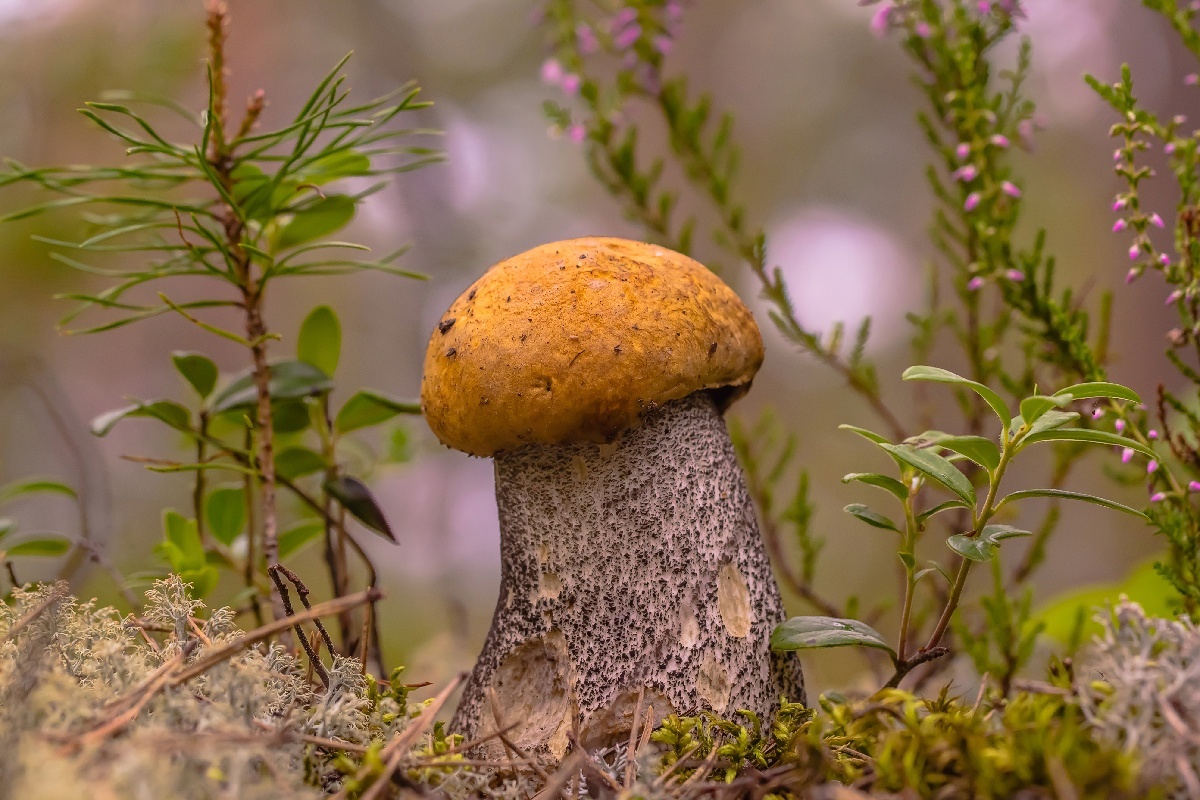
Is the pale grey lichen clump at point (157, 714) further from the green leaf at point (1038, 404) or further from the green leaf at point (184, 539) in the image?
the green leaf at point (1038, 404)

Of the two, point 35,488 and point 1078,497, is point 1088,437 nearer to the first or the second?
point 1078,497

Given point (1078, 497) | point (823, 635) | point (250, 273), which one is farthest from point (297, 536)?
point (1078, 497)

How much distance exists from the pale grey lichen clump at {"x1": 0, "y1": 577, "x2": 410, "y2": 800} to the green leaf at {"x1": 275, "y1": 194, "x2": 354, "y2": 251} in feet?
1.51

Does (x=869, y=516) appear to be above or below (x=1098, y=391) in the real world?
below

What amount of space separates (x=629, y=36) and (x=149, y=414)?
33.8 inches

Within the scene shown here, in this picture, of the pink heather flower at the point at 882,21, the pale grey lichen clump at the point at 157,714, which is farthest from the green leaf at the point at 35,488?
the pink heather flower at the point at 882,21

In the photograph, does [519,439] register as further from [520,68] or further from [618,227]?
[520,68]

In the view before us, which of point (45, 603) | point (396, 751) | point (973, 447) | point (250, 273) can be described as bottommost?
point (396, 751)

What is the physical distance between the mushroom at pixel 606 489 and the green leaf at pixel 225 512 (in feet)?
1.22

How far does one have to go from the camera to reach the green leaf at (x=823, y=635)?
2.40ft

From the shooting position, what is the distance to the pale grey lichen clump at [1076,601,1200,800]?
0.50 m

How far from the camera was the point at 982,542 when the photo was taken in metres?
0.67

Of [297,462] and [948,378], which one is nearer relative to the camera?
[948,378]

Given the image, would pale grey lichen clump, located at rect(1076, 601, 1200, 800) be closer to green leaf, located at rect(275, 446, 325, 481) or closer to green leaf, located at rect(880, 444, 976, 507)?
green leaf, located at rect(880, 444, 976, 507)
